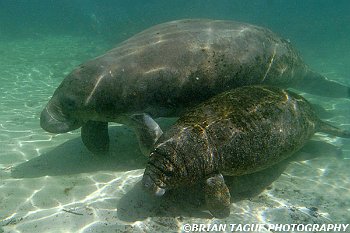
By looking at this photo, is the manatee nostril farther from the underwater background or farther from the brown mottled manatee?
the underwater background

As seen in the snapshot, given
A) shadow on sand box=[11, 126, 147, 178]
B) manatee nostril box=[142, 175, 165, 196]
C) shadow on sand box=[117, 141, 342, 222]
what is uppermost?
manatee nostril box=[142, 175, 165, 196]

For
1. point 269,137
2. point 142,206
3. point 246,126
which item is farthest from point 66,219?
point 269,137

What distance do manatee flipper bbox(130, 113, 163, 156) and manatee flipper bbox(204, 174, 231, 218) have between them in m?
1.43

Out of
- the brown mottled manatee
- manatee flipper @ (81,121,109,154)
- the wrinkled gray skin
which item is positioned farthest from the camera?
manatee flipper @ (81,121,109,154)

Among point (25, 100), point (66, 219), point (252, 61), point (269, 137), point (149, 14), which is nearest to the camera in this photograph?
point (66, 219)

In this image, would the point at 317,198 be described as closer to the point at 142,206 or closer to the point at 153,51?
the point at 142,206

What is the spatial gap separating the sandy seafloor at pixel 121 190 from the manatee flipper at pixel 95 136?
294 mm

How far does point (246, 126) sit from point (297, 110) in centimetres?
180

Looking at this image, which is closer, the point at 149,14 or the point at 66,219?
the point at 66,219

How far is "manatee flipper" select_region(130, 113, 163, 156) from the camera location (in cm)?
671

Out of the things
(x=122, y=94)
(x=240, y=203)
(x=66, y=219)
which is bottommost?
(x=66, y=219)

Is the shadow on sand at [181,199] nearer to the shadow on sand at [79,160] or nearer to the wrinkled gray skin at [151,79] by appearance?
the wrinkled gray skin at [151,79]

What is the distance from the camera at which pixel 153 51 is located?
7.98m

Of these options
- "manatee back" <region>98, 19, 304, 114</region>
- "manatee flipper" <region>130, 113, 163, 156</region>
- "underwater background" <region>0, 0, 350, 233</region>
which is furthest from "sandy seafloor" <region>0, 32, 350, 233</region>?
"manatee back" <region>98, 19, 304, 114</region>
